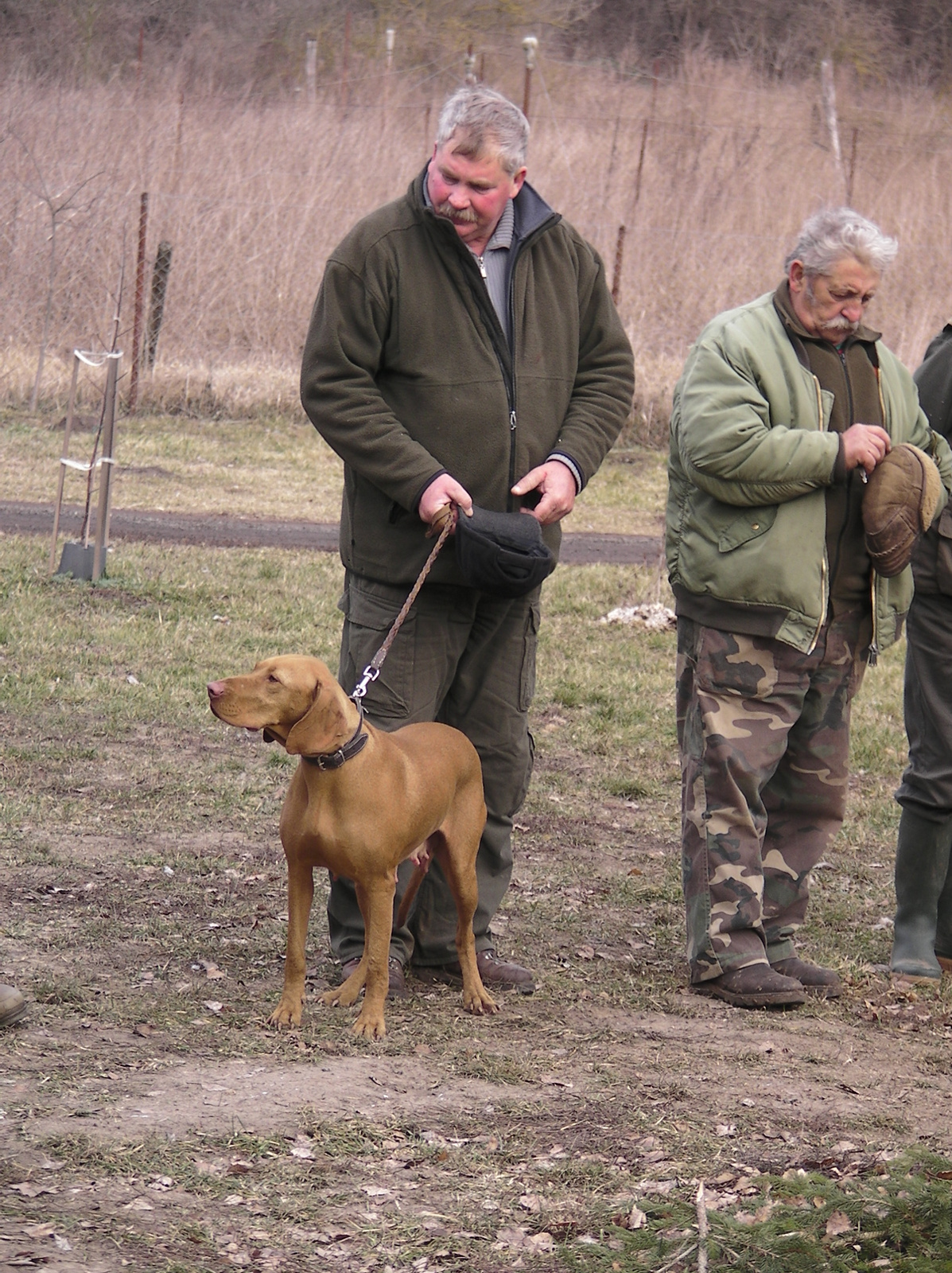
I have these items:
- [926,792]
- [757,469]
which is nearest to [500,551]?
[757,469]

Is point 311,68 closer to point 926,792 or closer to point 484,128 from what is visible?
point 926,792

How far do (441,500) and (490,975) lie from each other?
1.42 meters

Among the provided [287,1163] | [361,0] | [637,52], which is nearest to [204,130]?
[361,0]

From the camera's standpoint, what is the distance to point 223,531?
11.3m

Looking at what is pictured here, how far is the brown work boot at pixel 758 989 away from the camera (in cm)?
454

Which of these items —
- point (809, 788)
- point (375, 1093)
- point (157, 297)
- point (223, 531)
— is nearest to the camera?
point (375, 1093)

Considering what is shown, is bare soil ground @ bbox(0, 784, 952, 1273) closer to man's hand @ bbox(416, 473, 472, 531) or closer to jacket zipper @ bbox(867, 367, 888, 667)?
jacket zipper @ bbox(867, 367, 888, 667)

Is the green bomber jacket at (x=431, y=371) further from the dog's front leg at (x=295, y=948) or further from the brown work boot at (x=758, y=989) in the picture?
the brown work boot at (x=758, y=989)

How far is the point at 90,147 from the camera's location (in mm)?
19531

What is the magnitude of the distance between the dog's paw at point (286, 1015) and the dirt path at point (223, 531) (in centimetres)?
701

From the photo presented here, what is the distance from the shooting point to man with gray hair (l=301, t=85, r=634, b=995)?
3.98m

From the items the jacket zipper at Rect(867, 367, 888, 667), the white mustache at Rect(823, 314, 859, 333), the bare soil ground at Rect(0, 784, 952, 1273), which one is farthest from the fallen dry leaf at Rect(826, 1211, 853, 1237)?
the white mustache at Rect(823, 314, 859, 333)

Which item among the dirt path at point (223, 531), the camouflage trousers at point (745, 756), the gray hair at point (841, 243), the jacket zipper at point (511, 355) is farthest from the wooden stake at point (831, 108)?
the jacket zipper at point (511, 355)

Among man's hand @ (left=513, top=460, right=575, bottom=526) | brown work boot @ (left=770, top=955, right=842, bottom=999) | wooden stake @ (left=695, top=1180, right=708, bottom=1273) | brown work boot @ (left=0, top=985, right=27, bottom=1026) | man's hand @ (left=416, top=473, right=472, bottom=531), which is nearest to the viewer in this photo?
wooden stake @ (left=695, top=1180, right=708, bottom=1273)
